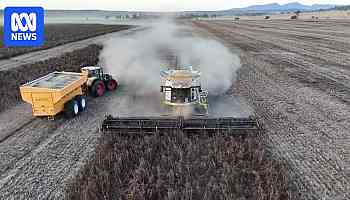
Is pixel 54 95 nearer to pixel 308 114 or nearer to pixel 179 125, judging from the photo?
pixel 179 125

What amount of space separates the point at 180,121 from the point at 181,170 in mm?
2513

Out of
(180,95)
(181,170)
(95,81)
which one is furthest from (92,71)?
(181,170)

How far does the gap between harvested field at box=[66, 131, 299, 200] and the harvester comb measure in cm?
27

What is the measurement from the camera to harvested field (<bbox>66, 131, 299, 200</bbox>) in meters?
6.99

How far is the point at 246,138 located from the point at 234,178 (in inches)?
91.4

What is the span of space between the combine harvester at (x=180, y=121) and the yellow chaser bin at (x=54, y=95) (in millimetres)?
2089

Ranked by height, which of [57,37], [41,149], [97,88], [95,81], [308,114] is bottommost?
[41,149]

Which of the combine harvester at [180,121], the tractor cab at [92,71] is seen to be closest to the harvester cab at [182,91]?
the combine harvester at [180,121]

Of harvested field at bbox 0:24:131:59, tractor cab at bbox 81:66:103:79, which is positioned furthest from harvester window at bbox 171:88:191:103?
harvested field at bbox 0:24:131:59

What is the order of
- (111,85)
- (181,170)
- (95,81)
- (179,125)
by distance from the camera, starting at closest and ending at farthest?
(181,170) → (179,125) → (95,81) → (111,85)

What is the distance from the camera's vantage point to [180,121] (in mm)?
10172

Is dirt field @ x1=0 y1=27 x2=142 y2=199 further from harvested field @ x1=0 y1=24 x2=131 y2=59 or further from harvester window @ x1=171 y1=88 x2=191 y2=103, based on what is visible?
harvested field @ x1=0 y1=24 x2=131 y2=59

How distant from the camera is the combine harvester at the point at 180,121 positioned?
998 centimetres

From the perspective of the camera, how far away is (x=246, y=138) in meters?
9.64
